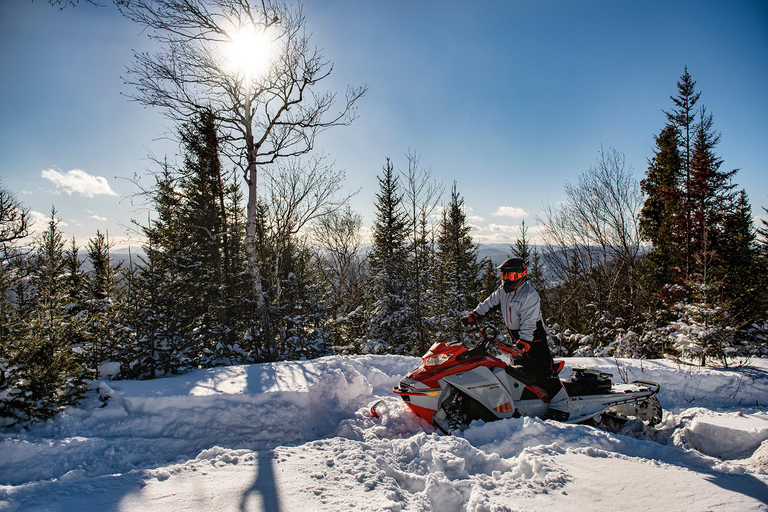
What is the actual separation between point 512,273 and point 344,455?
9.24 ft

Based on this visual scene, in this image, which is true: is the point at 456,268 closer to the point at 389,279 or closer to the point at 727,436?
the point at 389,279

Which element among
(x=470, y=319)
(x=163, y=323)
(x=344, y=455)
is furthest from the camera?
(x=163, y=323)

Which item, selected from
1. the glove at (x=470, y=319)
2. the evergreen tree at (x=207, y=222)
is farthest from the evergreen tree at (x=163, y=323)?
the glove at (x=470, y=319)

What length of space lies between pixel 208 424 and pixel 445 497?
120 inches

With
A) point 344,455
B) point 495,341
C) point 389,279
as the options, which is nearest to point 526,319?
point 495,341

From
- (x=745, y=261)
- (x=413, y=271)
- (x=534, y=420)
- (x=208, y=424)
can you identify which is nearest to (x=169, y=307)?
(x=208, y=424)

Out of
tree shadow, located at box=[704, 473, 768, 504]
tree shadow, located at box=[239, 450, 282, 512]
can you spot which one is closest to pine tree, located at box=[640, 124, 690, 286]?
tree shadow, located at box=[704, 473, 768, 504]

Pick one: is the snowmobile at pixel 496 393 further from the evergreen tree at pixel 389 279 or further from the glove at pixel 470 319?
the evergreen tree at pixel 389 279

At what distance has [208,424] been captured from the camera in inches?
161

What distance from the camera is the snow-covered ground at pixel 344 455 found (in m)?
2.33

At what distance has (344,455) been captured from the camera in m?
3.20

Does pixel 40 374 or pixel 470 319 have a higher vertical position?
pixel 470 319

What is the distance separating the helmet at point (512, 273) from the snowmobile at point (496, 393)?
24.0 inches

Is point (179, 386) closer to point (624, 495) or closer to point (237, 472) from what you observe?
point (237, 472)
